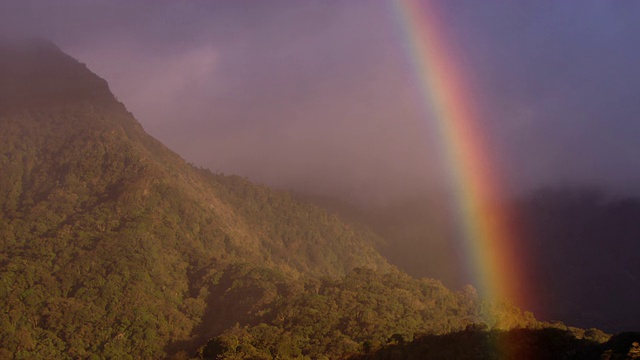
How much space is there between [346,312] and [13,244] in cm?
7916

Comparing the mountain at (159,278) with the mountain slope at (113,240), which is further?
the mountain slope at (113,240)

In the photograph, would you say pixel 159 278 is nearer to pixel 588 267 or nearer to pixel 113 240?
pixel 113 240

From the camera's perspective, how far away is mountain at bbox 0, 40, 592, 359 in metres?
87.4

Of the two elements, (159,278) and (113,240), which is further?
(113,240)

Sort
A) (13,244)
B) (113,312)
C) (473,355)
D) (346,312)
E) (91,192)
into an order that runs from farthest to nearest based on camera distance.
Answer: (91,192)
(13,244)
(113,312)
(346,312)
(473,355)

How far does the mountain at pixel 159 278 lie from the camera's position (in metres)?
87.4

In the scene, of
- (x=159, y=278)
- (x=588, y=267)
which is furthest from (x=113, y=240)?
(x=588, y=267)

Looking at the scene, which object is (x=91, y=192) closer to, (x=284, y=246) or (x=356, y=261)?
(x=284, y=246)

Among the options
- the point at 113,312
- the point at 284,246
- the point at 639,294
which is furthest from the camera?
the point at 284,246

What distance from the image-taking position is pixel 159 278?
392 feet

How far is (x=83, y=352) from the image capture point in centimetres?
9512

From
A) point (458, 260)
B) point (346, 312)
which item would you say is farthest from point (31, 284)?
point (458, 260)

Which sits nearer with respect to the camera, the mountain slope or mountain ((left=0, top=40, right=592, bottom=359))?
mountain ((left=0, top=40, right=592, bottom=359))

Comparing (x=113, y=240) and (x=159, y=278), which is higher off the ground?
(x=113, y=240)
